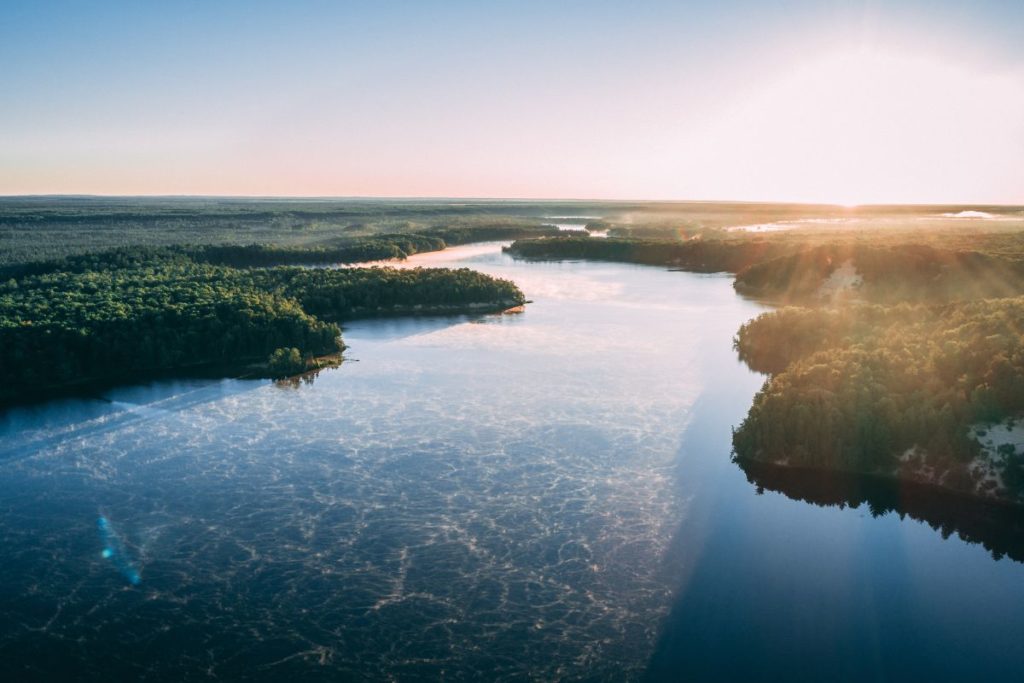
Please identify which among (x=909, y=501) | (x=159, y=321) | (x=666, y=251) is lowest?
(x=909, y=501)

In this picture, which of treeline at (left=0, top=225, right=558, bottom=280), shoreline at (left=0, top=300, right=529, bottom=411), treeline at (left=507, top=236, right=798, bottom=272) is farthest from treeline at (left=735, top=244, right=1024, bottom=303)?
treeline at (left=0, top=225, right=558, bottom=280)

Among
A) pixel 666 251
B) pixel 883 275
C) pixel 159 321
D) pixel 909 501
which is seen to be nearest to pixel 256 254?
pixel 159 321

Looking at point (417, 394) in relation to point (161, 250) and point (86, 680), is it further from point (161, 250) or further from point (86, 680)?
point (161, 250)

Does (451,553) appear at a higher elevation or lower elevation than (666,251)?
lower

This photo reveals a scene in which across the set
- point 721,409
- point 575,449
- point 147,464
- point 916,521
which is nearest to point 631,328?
point 721,409

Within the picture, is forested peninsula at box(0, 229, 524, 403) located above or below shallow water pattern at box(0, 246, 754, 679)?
above

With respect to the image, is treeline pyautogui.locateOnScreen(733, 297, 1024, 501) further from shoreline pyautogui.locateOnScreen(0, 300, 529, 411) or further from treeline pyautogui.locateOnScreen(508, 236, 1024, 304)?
treeline pyautogui.locateOnScreen(508, 236, 1024, 304)

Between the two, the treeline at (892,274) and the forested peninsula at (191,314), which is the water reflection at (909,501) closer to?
the forested peninsula at (191,314)

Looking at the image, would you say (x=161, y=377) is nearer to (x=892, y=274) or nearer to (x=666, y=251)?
(x=892, y=274)
